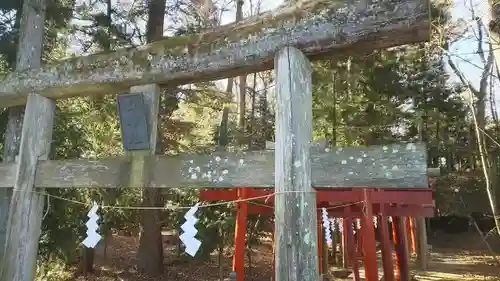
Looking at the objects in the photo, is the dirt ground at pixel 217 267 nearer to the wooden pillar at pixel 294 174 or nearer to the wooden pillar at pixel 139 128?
the wooden pillar at pixel 139 128

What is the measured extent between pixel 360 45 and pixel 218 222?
895 cm

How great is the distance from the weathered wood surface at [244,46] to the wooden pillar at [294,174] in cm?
23

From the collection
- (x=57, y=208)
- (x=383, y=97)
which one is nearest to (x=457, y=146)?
Answer: (x=383, y=97)

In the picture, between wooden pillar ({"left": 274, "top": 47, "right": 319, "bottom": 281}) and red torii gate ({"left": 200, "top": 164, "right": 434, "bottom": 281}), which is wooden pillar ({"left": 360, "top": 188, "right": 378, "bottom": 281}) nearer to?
red torii gate ({"left": 200, "top": 164, "right": 434, "bottom": 281})

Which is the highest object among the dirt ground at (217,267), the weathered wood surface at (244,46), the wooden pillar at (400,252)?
the weathered wood surface at (244,46)

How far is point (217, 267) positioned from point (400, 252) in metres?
5.67

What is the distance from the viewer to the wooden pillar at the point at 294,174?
10.4ft

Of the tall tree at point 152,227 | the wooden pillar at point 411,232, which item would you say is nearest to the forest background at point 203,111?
the tall tree at point 152,227

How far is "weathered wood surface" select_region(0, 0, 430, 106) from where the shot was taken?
3.18 m

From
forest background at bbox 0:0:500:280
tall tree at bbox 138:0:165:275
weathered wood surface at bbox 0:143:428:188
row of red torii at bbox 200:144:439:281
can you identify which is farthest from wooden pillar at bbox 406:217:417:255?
weathered wood surface at bbox 0:143:428:188

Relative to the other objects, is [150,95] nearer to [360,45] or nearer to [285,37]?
[285,37]

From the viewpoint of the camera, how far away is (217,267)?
44.1 ft

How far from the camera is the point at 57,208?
28.3ft

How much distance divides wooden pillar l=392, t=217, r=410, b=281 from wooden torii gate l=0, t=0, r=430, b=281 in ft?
29.6
